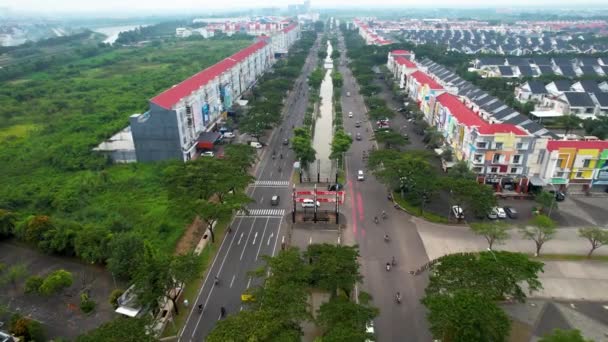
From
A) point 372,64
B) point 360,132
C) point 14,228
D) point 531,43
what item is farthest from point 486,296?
point 531,43

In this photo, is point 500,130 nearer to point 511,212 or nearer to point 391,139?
point 511,212

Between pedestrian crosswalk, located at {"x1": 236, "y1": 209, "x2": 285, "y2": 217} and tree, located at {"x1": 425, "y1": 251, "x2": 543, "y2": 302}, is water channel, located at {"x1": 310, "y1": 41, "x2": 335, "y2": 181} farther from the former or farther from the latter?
tree, located at {"x1": 425, "y1": 251, "x2": 543, "y2": 302}

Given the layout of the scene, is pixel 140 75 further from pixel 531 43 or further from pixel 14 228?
pixel 531 43

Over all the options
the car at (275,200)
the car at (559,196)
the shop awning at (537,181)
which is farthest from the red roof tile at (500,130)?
the car at (275,200)

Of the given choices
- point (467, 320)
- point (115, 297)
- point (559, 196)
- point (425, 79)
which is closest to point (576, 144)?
point (559, 196)

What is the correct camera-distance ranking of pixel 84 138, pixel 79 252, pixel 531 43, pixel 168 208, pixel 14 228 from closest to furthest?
pixel 79 252 < pixel 14 228 < pixel 168 208 < pixel 84 138 < pixel 531 43

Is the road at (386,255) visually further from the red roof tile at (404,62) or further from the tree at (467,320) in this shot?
the red roof tile at (404,62)
